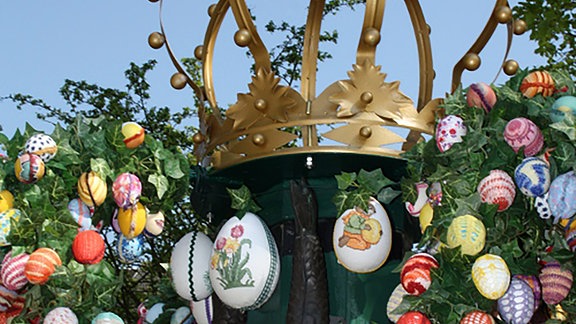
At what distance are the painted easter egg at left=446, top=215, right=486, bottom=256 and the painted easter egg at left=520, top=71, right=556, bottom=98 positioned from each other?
0.47m

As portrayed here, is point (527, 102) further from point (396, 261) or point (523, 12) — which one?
point (523, 12)

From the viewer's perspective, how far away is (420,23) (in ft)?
13.3

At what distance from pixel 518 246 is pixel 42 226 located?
1.72m

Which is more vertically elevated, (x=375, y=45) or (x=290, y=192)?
Answer: (x=375, y=45)

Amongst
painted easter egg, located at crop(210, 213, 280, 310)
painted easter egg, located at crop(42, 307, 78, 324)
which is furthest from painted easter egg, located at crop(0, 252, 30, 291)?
painted easter egg, located at crop(210, 213, 280, 310)

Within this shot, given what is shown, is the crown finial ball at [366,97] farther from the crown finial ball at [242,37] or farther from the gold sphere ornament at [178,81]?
the gold sphere ornament at [178,81]

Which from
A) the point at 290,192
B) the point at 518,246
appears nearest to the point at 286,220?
the point at 290,192

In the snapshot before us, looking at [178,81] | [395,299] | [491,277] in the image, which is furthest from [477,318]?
[178,81]

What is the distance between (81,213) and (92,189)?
4.7 inches

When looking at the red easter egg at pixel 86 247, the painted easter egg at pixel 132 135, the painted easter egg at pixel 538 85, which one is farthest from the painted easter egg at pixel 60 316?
the painted easter egg at pixel 538 85

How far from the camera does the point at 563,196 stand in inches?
122

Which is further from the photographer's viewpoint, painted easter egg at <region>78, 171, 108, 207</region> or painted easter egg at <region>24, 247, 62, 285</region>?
painted easter egg at <region>78, 171, 108, 207</region>

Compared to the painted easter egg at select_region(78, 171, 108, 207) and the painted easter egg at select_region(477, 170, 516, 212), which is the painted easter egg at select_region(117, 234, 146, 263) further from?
the painted easter egg at select_region(477, 170, 516, 212)

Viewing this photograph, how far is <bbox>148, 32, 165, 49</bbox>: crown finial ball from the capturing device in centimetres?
427
